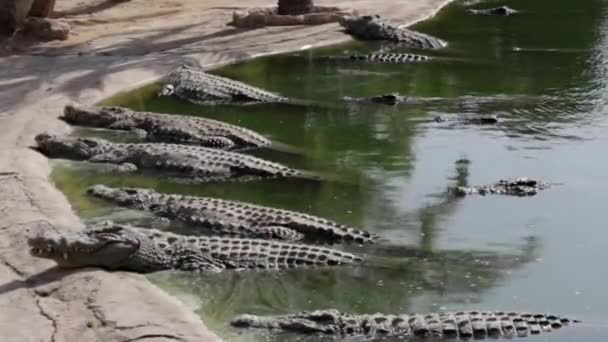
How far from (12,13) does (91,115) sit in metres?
4.32

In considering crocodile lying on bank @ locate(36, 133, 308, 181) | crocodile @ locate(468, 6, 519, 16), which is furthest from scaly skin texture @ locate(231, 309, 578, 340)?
crocodile @ locate(468, 6, 519, 16)

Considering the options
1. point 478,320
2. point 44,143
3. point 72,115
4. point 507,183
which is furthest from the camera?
point 72,115

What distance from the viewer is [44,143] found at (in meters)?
9.54

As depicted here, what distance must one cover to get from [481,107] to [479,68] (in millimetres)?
2065

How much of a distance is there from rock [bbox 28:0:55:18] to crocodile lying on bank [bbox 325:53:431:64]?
3817mm

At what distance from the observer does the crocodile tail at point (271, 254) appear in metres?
6.83

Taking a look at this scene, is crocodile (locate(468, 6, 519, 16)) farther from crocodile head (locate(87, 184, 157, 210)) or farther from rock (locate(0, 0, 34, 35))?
crocodile head (locate(87, 184, 157, 210))

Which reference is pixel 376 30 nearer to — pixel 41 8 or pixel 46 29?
pixel 46 29

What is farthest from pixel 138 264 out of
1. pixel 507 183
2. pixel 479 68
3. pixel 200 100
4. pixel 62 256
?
pixel 479 68

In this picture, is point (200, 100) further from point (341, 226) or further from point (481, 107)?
point (341, 226)

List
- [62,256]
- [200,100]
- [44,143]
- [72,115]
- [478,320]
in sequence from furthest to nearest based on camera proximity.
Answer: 1. [200,100]
2. [72,115]
3. [44,143]
4. [62,256]
5. [478,320]

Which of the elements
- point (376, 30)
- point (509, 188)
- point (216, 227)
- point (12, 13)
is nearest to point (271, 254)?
point (216, 227)

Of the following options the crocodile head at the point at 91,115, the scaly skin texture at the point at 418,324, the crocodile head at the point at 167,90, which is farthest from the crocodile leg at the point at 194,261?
the crocodile head at the point at 167,90

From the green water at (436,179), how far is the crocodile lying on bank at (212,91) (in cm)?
18
